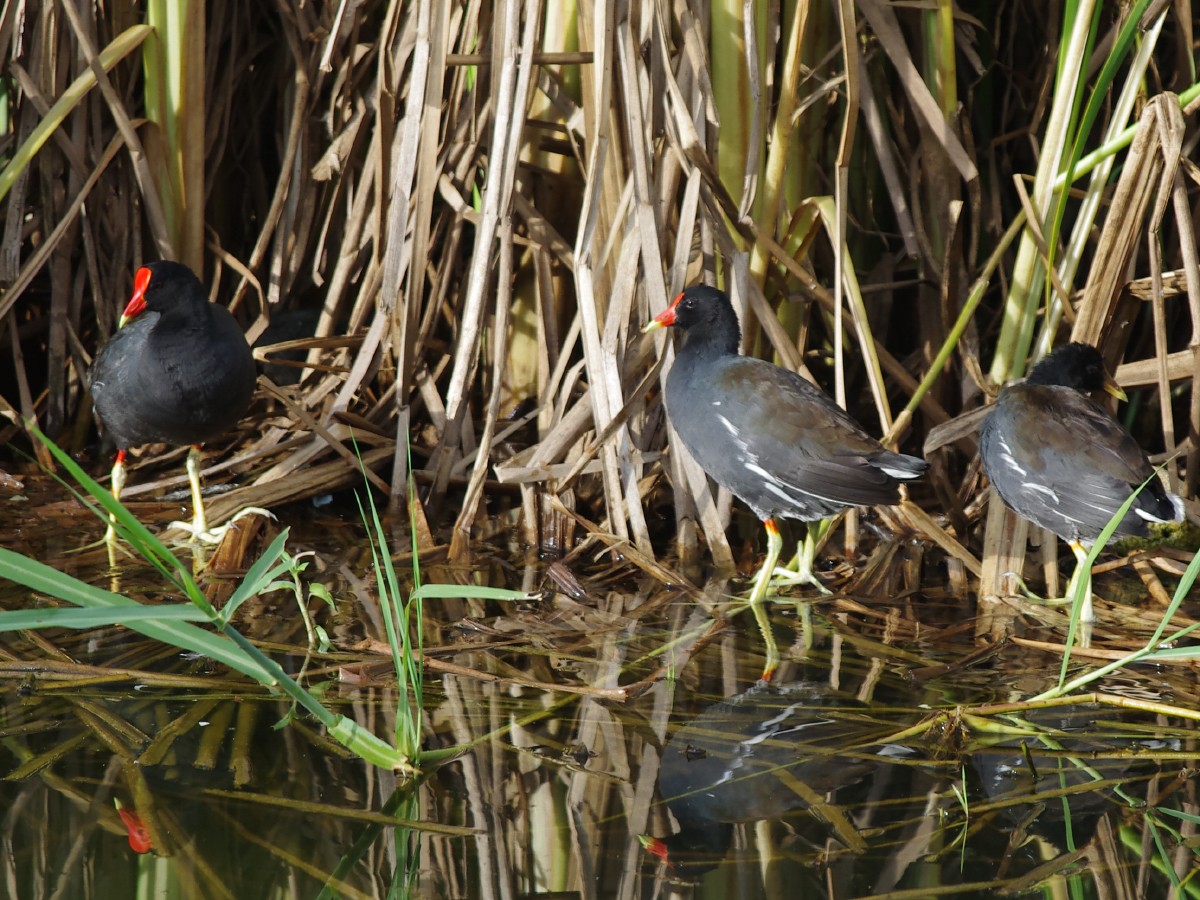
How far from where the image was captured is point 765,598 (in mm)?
3766

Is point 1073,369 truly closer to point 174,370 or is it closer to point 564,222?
point 564,222

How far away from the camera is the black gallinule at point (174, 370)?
13.2 ft

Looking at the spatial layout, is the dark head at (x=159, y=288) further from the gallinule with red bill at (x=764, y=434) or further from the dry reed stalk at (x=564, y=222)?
the gallinule with red bill at (x=764, y=434)

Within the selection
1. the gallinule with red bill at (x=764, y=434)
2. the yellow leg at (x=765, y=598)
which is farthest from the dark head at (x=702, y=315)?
the yellow leg at (x=765, y=598)

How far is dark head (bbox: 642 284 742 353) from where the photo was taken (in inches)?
151

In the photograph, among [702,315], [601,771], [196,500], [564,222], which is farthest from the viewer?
[564,222]

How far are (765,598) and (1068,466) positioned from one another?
0.95 meters

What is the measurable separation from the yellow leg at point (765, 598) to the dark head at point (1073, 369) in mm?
930

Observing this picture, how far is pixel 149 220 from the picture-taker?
15.2 feet

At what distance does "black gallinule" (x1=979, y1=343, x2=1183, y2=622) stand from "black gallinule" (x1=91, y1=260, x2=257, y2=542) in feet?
7.89

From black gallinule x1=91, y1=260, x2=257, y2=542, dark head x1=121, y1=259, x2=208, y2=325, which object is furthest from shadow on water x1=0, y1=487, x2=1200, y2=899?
dark head x1=121, y1=259, x2=208, y2=325

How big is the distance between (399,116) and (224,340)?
45.7 inches

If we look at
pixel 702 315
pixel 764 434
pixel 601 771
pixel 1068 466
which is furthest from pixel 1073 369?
pixel 601 771

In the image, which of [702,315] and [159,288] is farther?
[159,288]
